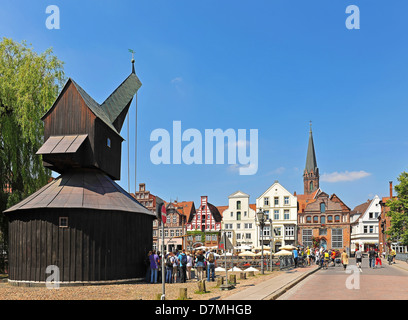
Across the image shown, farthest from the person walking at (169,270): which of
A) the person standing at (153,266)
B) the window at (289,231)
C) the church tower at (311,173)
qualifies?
the church tower at (311,173)

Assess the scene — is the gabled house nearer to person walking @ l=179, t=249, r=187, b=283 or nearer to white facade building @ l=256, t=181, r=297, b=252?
white facade building @ l=256, t=181, r=297, b=252

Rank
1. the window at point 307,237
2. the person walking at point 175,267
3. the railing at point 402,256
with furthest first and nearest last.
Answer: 1. the window at point 307,237
2. the railing at point 402,256
3. the person walking at point 175,267

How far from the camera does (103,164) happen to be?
79.9 ft

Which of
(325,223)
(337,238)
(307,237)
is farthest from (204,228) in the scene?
(337,238)

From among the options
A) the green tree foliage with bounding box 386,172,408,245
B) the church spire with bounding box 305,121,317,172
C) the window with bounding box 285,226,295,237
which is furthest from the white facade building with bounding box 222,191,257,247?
the church spire with bounding box 305,121,317,172

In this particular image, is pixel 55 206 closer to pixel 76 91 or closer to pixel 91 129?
pixel 91 129

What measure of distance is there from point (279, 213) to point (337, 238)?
38.5ft

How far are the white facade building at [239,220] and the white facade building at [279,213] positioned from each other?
2238mm

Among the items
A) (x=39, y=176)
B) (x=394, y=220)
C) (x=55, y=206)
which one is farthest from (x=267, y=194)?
(x=55, y=206)

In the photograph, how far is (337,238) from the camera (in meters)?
78.1

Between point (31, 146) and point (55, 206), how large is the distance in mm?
8722

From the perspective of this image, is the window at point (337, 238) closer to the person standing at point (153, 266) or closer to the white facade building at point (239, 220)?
the white facade building at point (239, 220)

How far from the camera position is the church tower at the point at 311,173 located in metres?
120

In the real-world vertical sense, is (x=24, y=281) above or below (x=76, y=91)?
below
